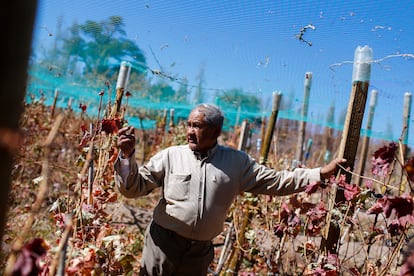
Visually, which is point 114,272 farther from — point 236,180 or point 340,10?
point 340,10

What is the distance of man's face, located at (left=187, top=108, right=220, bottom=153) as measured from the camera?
8.63 feet

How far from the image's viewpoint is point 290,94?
22.0ft

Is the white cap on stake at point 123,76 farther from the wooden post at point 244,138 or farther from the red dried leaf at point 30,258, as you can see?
the red dried leaf at point 30,258

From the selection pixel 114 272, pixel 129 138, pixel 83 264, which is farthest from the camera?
pixel 129 138

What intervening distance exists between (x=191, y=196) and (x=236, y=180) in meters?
0.37

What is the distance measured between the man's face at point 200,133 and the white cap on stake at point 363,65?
98cm

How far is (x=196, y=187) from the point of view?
99.9 inches

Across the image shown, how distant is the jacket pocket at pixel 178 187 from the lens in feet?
8.23

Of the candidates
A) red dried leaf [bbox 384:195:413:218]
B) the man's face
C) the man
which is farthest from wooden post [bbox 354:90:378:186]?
red dried leaf [bbox 384:195:413:218]

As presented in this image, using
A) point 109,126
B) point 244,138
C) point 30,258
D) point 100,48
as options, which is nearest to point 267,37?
point 244,138

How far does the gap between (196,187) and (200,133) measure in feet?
1.22

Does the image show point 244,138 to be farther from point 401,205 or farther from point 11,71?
point 11,71

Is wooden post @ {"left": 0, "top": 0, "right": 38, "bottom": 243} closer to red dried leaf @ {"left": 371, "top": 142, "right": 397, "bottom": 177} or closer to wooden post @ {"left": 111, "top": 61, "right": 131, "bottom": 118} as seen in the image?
red dried leaf @ {"left": 371, "top": 142, "right": 397, "bottom": 177}

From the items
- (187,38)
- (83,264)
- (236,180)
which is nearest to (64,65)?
(187,38)
